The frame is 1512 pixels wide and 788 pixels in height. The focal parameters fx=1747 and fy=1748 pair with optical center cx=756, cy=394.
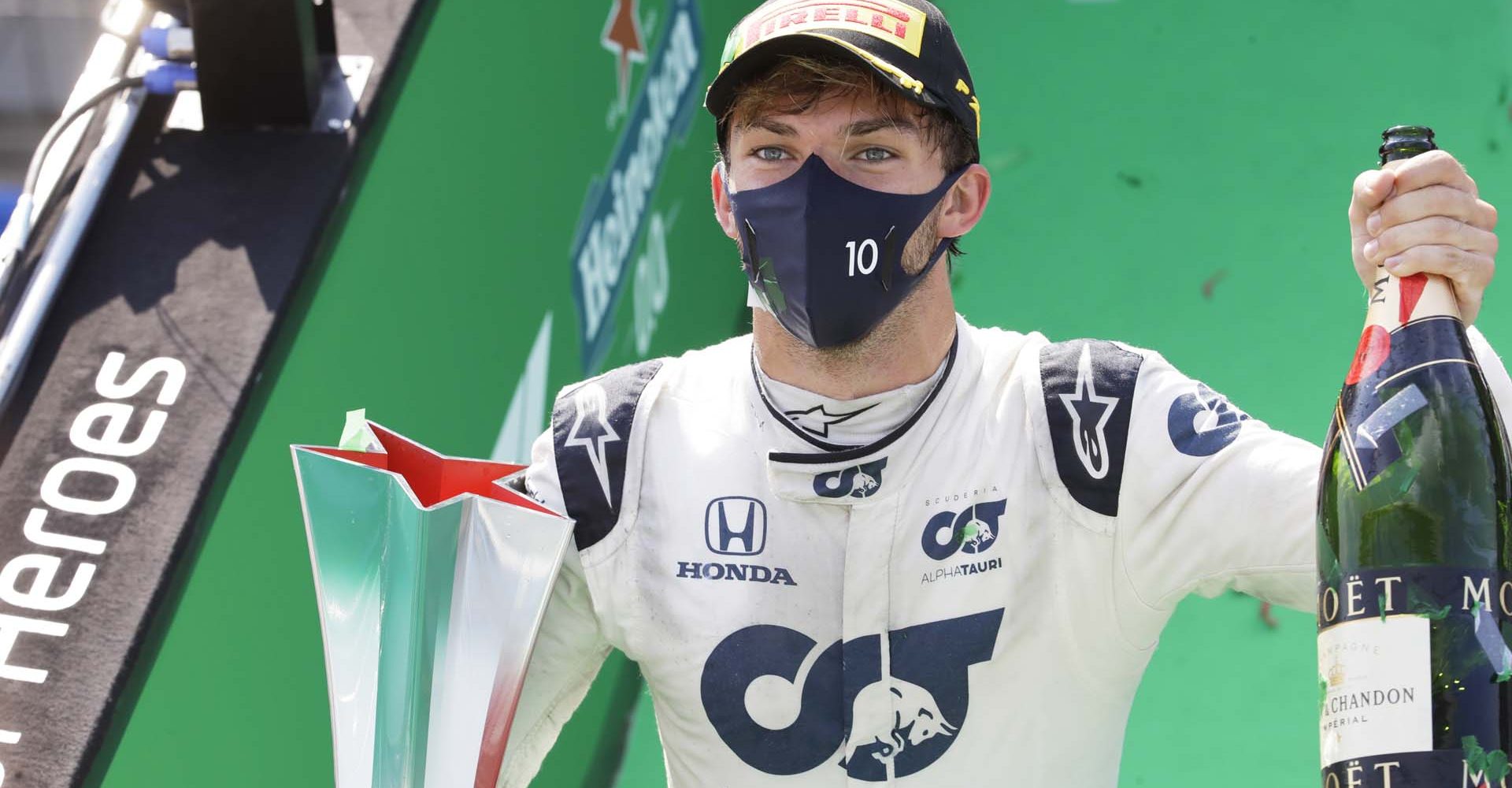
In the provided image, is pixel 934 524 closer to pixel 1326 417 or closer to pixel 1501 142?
pixel 1326 417

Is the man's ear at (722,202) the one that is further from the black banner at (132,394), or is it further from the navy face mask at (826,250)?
the black banner at (132,394)

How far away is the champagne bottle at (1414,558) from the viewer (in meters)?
1.27

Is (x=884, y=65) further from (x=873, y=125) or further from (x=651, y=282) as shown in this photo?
(x=651, y=282)

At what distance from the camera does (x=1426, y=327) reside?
144cm

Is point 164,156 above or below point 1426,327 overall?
above

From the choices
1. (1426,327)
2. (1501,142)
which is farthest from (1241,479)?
(1501,142)

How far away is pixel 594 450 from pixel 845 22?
0.56 metres

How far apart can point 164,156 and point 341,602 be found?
1.15m

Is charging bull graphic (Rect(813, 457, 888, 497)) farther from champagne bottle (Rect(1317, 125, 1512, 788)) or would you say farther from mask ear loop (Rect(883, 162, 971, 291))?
champagne bottle (Rect(1317, 125, 1512, 788))

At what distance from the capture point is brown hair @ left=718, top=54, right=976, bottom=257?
6.16 feet

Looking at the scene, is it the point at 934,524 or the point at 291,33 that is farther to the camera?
the point at 291,33

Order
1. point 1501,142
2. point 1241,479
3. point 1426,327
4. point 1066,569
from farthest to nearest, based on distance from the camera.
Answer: point 1501,142 < point 1066,569 < point 1241,479 < point 1426,327

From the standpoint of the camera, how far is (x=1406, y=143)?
145cm

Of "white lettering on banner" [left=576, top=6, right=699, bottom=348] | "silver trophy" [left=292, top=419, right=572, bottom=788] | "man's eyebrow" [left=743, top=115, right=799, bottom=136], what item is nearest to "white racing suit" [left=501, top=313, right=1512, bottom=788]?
"silver trophy" [left=292, top=419, right=572, bottom=788]
